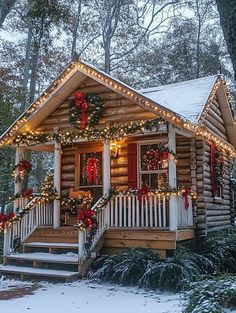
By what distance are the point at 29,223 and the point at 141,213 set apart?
3402mm

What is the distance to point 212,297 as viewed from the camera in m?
5.48

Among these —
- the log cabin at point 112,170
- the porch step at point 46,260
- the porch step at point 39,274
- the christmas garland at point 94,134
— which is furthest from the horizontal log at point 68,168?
the porch step at point 39,274

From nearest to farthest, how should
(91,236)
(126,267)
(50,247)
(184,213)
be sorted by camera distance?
(126,267), (91,236), (50,247), (184,213)

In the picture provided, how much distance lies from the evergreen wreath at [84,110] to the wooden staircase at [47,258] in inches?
122

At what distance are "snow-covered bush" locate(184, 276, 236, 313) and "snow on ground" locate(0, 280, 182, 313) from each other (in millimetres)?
962

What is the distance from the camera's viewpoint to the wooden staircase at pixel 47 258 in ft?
31.6

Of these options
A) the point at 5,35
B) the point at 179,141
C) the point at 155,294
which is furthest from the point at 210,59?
the point at 155,294

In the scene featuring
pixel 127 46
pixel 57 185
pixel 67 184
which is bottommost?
pixel 57 185

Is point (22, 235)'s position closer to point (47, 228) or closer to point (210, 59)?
point (47, 228)

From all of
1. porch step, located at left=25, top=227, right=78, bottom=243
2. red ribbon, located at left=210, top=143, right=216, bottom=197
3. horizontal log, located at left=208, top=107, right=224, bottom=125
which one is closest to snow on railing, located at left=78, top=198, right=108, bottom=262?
porch step, located at left=25, top=227, right=78, bottom=243

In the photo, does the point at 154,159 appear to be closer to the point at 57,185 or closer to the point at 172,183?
the point at 172,183

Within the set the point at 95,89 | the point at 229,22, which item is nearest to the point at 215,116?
the point at 95,89

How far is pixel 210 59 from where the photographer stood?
2947 centimetres

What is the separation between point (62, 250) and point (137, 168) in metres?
3.38
